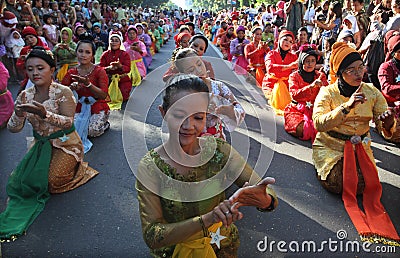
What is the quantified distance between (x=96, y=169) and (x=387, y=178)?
329cm

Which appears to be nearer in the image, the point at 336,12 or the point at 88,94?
the point at 88,94

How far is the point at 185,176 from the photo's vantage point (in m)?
2.03

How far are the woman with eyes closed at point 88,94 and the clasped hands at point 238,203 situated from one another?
11.4ft

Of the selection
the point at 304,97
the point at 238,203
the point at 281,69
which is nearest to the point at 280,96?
the point at 281,69

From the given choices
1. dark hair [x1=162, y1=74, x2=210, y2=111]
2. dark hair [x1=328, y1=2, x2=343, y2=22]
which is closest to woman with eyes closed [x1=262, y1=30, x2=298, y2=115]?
dark hair [x1=328, y1=2, x2=343, y2=22]

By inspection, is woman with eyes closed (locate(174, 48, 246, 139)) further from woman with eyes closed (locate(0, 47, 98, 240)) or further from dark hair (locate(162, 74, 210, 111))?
dark hair (locate(162, 74, 210, 111))

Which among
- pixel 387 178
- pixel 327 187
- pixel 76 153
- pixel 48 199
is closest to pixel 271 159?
pixel 327 187

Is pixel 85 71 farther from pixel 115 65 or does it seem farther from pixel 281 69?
pixel 281 69

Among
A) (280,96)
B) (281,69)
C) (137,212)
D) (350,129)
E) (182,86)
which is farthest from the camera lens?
(281,69)

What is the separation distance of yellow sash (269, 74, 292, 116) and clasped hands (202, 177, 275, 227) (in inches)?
188

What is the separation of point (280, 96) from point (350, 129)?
2.96 metres

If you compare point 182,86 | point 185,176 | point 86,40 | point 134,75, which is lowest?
point 134,75

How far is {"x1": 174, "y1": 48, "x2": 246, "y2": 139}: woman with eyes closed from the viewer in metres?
3.51

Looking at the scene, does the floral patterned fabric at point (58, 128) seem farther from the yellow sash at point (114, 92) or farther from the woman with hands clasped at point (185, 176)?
the yellow sash at point (114, 92)
